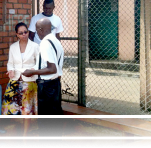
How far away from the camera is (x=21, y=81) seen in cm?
464

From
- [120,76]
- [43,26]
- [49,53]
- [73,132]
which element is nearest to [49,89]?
[49,53]

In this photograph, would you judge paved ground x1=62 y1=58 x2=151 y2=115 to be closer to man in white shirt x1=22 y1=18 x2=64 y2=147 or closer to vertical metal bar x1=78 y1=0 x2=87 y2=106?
vertical metal bar x1=78 y1=0 x2=87 y2=106

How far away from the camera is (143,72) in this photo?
229 inches

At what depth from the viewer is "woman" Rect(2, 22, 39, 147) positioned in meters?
4.59

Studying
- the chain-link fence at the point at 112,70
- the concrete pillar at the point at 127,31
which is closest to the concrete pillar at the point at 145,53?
the chain-link fence at the point at 112,70

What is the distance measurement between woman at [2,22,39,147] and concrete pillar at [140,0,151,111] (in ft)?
6.81

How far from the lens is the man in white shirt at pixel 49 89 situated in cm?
389

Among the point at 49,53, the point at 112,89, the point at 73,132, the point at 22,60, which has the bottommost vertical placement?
the point at 73,132

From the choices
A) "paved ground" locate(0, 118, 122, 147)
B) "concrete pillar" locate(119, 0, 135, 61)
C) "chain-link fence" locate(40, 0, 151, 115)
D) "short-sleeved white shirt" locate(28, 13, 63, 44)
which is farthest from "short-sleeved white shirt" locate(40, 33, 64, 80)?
"concrete pillar" locate(119, 0, 135, 61)

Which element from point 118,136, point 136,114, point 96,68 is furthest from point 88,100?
point 96,68

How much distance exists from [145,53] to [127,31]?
5179mm

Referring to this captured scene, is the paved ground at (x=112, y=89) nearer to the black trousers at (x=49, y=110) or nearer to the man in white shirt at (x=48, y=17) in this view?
the man in white shirt at (x=48, y=17)

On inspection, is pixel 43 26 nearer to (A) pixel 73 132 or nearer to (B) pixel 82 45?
(B) pixel 82 45

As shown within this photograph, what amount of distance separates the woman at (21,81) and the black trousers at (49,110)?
0.66 m
